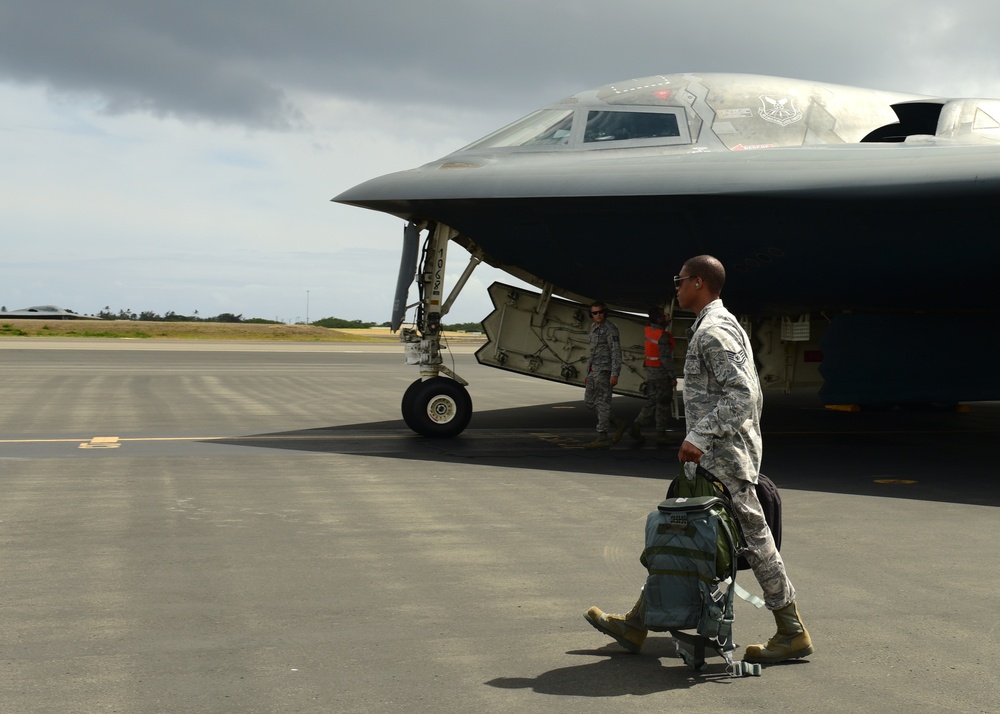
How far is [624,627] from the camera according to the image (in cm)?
474

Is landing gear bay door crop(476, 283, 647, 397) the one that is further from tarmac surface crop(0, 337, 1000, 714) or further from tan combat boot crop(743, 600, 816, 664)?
tan combat boot crop(743, 600, 816, 664)

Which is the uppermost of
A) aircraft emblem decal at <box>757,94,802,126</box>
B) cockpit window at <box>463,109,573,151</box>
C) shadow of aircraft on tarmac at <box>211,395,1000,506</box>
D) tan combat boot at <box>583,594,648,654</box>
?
aircraft emblem decal at <box>757,94,802,126</box>

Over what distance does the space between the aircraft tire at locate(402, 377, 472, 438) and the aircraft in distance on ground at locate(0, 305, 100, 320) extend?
84.7 meters

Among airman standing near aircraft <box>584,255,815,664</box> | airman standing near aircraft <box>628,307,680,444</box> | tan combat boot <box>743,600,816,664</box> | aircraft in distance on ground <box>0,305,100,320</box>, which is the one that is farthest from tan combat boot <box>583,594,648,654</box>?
aircraft in distance on ground <box>0,305,100,320</box>

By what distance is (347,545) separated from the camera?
6961 mm

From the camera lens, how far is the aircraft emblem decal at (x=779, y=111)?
12326mm

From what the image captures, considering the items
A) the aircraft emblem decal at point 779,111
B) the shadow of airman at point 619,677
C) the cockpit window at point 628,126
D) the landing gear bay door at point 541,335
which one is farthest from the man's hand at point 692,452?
the landing gear bay door at point 541,335

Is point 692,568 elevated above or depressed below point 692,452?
below

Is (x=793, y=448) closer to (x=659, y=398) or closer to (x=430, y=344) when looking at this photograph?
(x=659, y=398)

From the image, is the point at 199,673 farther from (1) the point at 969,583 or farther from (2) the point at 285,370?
A: (2) the point at 285,370

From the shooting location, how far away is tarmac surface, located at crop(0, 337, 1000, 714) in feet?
14.1

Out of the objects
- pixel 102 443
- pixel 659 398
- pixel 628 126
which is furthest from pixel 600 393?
pixel 102 443

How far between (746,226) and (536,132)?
3057mm

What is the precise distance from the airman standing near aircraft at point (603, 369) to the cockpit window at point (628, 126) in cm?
222
